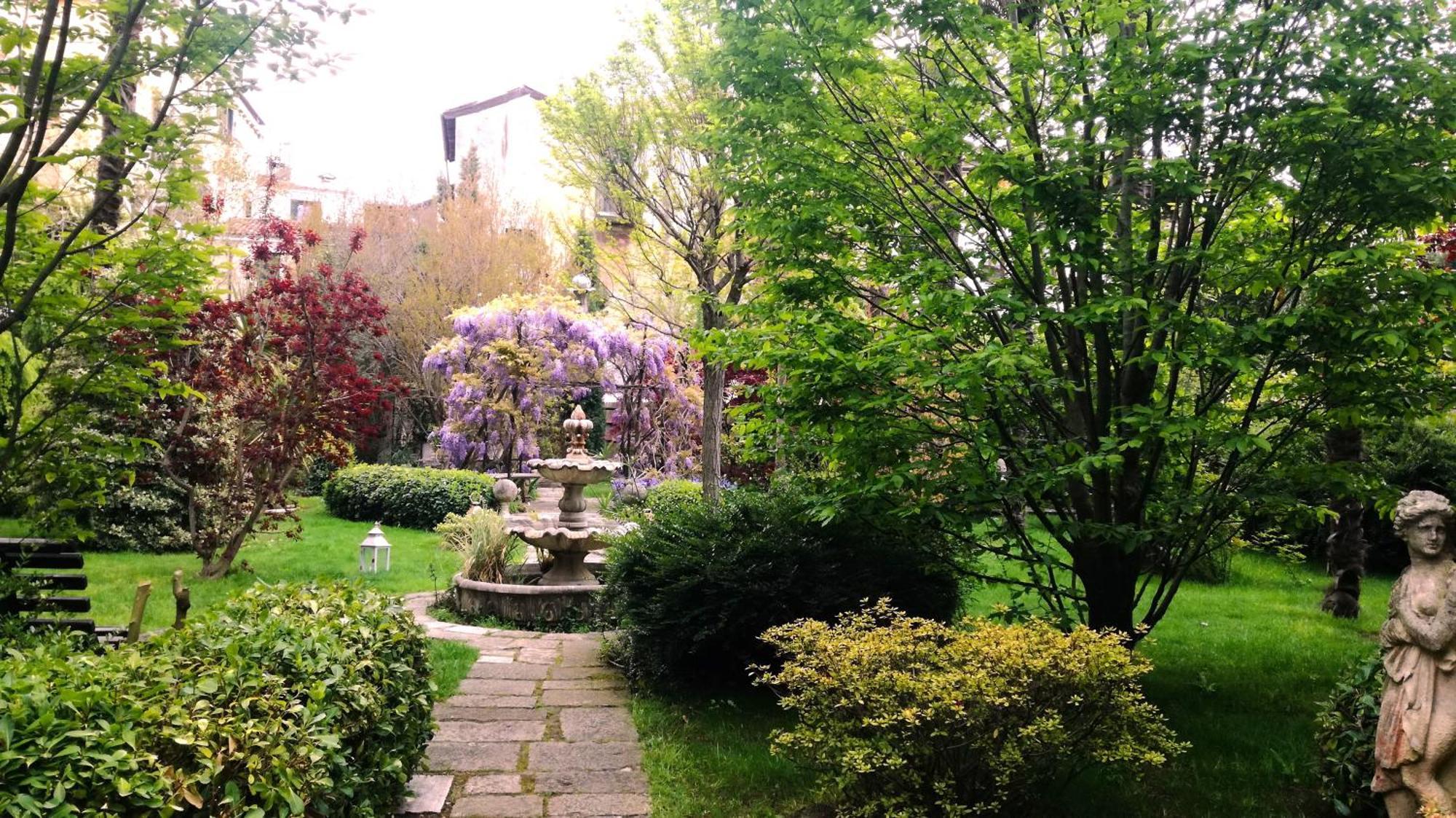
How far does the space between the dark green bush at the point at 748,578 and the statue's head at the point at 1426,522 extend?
107 inches

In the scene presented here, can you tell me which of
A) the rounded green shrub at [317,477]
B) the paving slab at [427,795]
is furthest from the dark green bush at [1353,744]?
the rounded green shrub at [317,477]

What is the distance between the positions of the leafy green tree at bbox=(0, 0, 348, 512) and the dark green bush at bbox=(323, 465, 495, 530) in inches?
378

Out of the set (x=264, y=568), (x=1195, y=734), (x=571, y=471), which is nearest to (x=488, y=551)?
(x=571, y=471)

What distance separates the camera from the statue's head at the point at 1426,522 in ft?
10.8

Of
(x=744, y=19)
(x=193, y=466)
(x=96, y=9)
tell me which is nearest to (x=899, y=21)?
(x=744, y=19)

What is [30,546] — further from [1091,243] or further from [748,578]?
[1091,243]

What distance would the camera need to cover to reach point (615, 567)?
22.2 ft

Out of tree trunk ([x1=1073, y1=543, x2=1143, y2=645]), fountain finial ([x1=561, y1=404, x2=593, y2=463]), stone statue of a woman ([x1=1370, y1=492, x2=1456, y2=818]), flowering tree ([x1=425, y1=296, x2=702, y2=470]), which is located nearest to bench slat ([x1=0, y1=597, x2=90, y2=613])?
fountain finial ([x1=561, y1=404, x2=593, y2=463])

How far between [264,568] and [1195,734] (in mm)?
9682

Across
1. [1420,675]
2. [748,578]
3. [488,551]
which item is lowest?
[488,551]

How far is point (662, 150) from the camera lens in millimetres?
9180

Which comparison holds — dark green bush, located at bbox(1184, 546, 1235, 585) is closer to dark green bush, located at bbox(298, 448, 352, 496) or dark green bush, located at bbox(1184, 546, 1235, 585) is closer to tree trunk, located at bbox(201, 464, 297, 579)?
tree trunk, located at bbox(201, 464, 297, 579)

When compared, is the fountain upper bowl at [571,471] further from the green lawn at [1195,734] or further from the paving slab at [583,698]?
the green lawn at [1195,734]

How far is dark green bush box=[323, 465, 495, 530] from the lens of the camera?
15305mm
